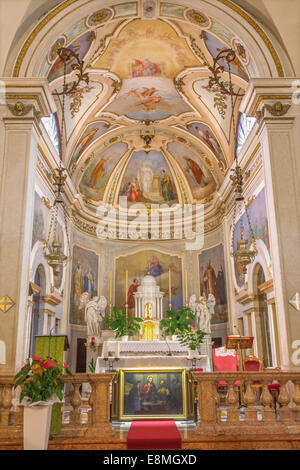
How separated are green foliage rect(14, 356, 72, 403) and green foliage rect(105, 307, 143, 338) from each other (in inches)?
289

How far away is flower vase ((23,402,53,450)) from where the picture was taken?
5.42m

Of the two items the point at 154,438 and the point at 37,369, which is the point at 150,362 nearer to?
the point at 154,438

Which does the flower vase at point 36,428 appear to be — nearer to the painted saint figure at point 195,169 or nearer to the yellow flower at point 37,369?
the yellow flower at point 37,369

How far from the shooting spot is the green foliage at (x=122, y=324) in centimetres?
1318

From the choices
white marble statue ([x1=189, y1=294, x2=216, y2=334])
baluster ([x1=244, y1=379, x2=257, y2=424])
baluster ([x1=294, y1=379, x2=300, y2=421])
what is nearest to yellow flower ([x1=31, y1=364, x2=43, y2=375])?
baluster ([x1=244, y1=379, x2=257, y2=424])

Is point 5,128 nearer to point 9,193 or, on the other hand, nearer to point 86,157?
point 9,193

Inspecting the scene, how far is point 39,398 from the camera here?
5.51 meters

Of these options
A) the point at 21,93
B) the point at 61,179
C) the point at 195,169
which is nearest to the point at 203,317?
the point at 195,169

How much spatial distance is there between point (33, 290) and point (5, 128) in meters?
4.23

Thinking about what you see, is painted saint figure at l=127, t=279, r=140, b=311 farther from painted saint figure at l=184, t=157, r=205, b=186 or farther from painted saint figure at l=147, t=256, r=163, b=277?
painted saint figure at l=184, t=157, r=205, b=186

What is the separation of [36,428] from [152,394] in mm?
3507

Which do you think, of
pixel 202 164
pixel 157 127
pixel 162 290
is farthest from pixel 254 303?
pixel 157 127

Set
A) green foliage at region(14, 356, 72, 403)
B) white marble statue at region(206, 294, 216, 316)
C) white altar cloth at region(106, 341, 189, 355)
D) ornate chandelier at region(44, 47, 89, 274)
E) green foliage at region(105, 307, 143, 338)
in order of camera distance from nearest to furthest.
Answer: green foliage at region(14, 356, 72, 403)
ornate chandelier at region(44, 47, 89, 274)
white altar cloth at region(106, 341, 189, 355)
green foliage at region(105, 307, 143, 338)
white marble statue at region(206, 294, 216, 316)

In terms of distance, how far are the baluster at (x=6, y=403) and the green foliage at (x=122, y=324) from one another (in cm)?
673
